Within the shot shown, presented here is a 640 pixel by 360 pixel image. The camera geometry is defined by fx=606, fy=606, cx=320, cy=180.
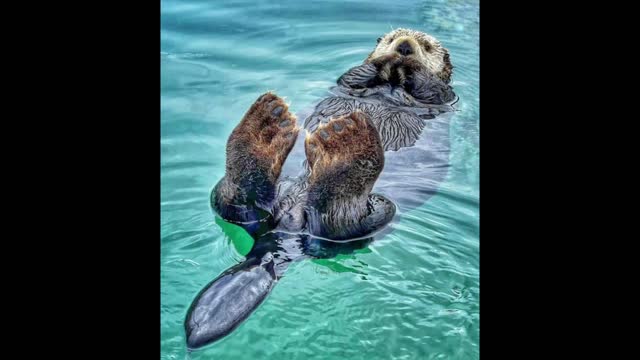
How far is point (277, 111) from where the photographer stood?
8.38ft

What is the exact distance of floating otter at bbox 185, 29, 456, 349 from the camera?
2.28 m

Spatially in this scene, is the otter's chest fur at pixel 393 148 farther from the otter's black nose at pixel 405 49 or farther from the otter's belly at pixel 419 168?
the otter's black nose at pixel 405 49

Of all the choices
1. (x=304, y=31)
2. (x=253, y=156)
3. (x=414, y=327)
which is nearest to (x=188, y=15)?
(x=304, y=31)

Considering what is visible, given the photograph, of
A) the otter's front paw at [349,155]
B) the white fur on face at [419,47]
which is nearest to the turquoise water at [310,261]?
the white fur on face at [419,47]

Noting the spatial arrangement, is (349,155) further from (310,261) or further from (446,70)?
(446,70)

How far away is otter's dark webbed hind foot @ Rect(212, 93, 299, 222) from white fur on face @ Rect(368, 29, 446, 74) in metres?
0.53

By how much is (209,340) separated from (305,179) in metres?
0.76

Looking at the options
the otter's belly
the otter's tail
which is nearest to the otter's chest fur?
the otter's belly

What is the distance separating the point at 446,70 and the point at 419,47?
16cm

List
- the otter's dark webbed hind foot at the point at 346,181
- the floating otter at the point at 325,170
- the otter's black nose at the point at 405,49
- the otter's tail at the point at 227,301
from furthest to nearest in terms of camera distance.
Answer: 1. the otter's black nose at the point at 405,49
2. the otter's dark webbed hind foot at the point at 346,181
3. the floating otter at the point at 325,170
4. the otter's tail at the point at 227,301

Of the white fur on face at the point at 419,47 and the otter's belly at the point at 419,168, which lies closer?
the otter's belly at the point at 419,168

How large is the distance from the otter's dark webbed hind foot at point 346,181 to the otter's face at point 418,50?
16.5 inches

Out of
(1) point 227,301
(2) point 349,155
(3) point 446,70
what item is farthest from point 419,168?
(1) point 227,301

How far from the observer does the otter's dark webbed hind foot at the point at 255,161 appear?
2496mm
